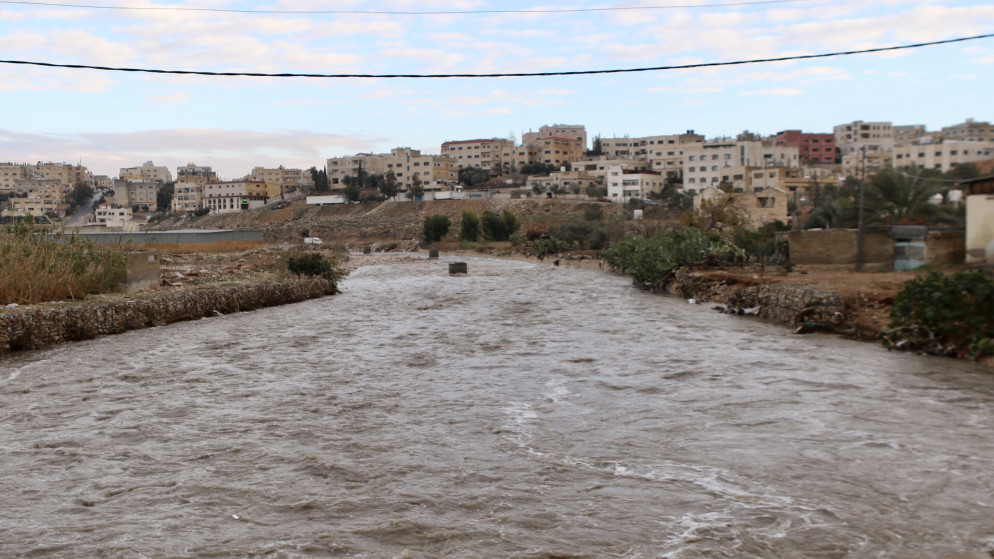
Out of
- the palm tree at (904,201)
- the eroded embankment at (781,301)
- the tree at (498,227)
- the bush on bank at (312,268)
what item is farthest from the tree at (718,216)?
the tree at (498,227)

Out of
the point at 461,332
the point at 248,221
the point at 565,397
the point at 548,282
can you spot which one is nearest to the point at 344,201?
the point at 248,221

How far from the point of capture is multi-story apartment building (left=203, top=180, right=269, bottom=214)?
145m

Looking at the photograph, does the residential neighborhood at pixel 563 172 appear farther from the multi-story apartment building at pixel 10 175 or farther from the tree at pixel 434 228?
the tree at pixel 434 228

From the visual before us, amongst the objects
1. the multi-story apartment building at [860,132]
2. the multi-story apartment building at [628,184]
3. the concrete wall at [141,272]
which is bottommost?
the concrete wall at [141,272]

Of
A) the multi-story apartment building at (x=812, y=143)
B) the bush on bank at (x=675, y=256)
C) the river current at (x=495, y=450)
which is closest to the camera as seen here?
the river current at (x=495, y=450)

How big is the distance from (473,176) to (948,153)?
265ft

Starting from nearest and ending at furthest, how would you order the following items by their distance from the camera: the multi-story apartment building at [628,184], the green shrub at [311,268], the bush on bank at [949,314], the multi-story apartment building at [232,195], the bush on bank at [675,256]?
1. the bush on bank at [949,314]
2. the green shrub at [311,268]
3. the bush on bank at [675,256]
4. the multi-story apartment building at [628,184]
5. the multi-story apartment building at [232,195]

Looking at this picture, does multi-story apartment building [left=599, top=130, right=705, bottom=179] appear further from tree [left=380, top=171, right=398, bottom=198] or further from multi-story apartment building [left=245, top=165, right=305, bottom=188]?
multi-story apartment building [left=245, top=165, right=305, bottom=188]

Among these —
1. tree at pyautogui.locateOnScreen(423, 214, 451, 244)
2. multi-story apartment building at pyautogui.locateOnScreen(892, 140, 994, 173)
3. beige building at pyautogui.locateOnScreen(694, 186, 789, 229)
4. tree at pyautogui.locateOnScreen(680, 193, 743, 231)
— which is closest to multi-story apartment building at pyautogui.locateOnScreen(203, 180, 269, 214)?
tree at pyautogui.locateOnScreen(423, 214, 451, 244)

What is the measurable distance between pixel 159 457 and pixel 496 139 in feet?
519

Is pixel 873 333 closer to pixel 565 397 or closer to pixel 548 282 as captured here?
pixel 565 397

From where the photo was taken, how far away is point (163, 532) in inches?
265

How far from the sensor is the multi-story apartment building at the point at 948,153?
264 feet

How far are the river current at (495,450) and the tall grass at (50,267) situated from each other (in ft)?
8.36
